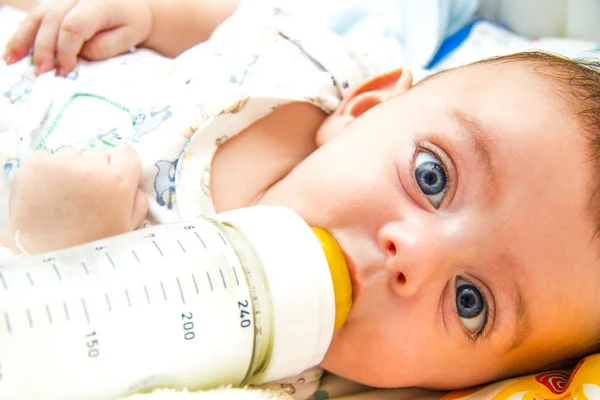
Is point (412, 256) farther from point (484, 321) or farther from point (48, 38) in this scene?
point (48, 38)

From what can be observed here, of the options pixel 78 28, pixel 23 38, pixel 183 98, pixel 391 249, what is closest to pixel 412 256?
pixel 391 249

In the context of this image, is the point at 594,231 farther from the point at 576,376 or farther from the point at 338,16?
the point at 338,16

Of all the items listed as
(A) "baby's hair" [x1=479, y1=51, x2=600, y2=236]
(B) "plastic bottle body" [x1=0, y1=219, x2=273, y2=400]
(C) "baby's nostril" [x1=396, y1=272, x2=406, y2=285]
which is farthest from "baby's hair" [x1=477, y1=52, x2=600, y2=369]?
(B) "plastic bottle body" [x1=0, y1=219, x2=273, y2=400]

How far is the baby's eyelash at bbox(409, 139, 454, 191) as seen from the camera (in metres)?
0.92

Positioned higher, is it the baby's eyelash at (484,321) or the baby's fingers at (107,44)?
the baby's fingers at (107,44)

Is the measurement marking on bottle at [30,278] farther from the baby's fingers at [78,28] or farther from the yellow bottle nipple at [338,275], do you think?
the baby's fingers at [78,28]

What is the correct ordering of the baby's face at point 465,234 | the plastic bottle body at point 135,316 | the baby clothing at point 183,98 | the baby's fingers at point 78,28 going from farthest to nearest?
the baby's fingers at point 78,28 < the baby clothing at point 183,98 < the baby's face at point 465,234 < the plastic bottle body at point 135,316

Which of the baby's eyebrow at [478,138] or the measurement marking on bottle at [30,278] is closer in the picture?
the measurement marking on bottle at [30,278]

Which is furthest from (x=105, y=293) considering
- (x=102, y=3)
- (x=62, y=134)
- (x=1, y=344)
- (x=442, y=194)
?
(x=102, y=3)

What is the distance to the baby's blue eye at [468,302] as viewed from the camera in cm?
91

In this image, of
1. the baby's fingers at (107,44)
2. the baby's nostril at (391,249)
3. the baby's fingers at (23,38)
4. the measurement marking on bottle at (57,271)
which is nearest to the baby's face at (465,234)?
the baby's nostril at (391,249)

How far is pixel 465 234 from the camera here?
87 centimetres

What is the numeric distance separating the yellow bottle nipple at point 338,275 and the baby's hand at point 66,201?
324 mm

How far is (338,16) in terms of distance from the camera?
1.77 meters
